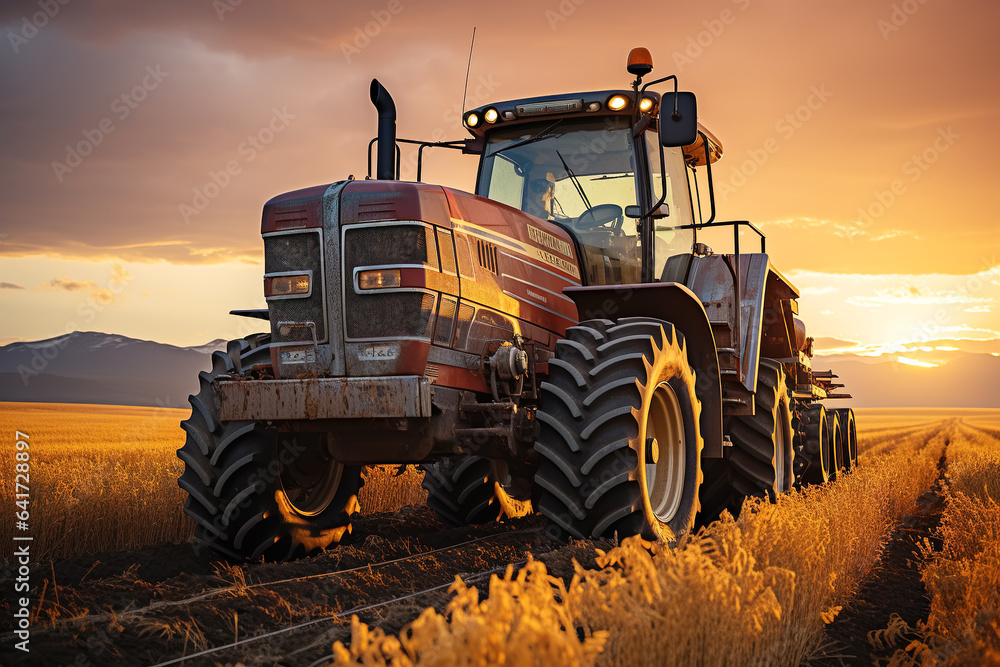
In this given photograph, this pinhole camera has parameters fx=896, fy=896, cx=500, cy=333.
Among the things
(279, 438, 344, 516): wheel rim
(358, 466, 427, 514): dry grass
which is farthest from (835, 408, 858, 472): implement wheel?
(279, 438, 344, 516): wheel rim

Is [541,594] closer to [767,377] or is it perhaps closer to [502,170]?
[502,170]

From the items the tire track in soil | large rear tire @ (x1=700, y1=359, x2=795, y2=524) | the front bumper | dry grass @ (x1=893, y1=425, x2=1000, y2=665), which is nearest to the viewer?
dry grass @ (x1=893, y1=425, x2=1000, y2=665)

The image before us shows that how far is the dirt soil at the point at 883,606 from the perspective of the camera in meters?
4.47

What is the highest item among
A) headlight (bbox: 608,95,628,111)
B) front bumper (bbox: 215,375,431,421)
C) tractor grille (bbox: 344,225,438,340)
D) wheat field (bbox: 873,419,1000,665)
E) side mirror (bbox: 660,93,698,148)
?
headlight (bbox: 608,95,628,111)

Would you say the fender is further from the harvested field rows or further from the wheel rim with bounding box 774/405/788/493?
the wheel rim with bounding box 774/405/788/493

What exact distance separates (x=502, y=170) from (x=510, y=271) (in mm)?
1527

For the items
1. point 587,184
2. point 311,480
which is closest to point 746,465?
point 587,184

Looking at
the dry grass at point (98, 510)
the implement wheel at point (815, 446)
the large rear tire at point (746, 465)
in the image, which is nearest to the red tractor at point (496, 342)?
the large rear tire at point (746, 465)

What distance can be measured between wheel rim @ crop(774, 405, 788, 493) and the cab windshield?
2.61 metres

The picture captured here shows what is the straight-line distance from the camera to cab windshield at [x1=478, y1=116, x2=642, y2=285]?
284 inches

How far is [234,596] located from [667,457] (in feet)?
10.2

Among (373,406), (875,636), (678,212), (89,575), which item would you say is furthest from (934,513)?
(89,575)

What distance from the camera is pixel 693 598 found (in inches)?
143

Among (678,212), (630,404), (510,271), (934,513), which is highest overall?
(678,212)
